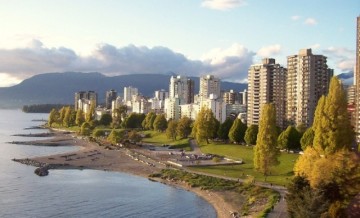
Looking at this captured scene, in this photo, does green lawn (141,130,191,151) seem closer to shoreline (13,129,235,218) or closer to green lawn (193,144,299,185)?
shoreline (13,129,235,218)

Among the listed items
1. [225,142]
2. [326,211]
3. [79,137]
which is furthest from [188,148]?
[326,211]

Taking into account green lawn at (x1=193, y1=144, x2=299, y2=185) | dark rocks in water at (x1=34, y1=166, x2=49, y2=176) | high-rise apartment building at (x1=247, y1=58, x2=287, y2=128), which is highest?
high-rise apartment building at (x1=247, y1=58, x2=287, y2=128)

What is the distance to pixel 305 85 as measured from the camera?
106 metres

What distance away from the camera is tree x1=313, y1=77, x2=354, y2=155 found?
49.8 metres

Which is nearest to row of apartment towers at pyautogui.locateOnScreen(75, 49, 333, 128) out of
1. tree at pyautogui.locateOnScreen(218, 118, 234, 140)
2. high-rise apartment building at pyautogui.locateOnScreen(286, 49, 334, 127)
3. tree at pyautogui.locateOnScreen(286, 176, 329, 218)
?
high-rise apartment building at pyautogui.locateOnScreen(286, 49, 334, 127)

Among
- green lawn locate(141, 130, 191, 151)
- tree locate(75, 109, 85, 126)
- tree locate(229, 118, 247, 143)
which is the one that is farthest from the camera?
tree locate(75, 109, 85, 126)

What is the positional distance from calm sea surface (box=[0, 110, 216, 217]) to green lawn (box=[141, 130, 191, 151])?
31278 mm

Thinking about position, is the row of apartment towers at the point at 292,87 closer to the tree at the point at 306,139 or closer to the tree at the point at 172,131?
the tree at the point at 172,131

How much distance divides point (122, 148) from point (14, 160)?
2536cm

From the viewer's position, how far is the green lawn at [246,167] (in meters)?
60.9

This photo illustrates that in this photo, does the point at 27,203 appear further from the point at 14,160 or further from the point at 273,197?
the point at 14,160

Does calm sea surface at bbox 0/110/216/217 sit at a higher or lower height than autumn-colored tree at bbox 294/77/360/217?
lower

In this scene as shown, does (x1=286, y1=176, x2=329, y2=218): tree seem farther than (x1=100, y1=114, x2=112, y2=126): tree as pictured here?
No

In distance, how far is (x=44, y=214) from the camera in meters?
47.8
